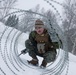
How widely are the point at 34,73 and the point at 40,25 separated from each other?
90cm

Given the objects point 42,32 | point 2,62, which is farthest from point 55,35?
point 2,62

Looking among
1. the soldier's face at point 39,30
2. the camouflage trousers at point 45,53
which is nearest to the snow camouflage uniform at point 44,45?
the camouflage trousers at point 45,53

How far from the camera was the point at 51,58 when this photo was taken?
549 centimetres

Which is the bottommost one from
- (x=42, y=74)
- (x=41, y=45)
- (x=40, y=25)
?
(x=42, y=74)

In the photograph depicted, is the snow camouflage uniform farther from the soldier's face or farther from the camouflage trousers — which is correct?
the soldier's face

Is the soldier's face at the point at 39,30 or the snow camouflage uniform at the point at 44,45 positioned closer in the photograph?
the soldier's face at the point at 39,30

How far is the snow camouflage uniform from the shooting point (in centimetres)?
552

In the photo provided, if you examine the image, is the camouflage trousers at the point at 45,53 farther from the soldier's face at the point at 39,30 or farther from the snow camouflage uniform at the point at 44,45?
A: the soldier's face at the point at 39,30

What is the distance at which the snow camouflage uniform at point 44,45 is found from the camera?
552cm

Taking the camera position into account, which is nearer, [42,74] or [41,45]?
[42,74]

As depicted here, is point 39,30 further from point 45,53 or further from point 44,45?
point 45,53

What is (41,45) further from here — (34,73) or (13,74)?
(13,74)

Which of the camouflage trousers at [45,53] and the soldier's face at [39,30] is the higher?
the soldier's face at [39,30]

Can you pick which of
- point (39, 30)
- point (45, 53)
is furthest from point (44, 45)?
point (39, 30)
